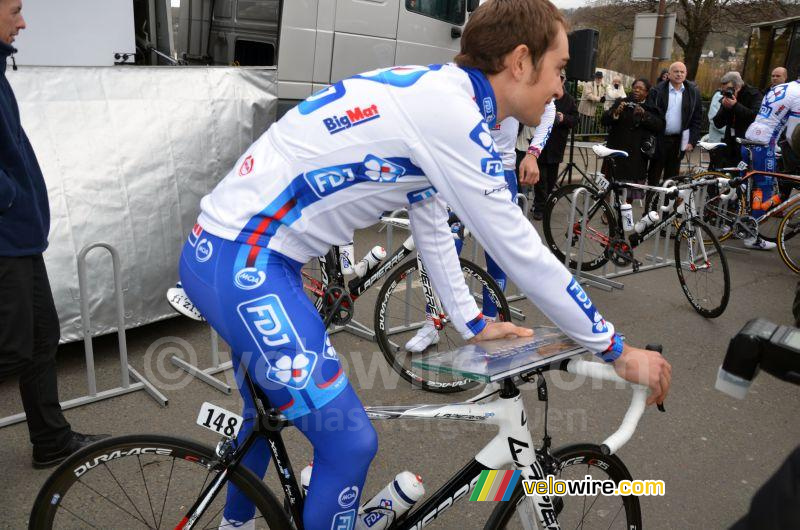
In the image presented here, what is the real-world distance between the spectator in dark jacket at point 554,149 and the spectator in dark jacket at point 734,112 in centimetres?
254

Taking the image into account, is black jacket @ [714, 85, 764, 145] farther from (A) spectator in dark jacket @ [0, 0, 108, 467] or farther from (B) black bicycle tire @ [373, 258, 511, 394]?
(A) spectator in dark jacket @ [0, 0, 108, 467]

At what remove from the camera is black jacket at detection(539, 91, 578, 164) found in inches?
379

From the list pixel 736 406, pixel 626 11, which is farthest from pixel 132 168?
pixel 626 11

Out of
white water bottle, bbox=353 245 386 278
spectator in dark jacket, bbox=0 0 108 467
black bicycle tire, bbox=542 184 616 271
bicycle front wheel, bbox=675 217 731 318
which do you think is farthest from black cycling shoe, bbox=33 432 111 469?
bicycle front wheel, bbox=675 217 731 318

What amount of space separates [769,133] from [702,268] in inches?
129

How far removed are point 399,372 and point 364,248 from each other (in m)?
3.17

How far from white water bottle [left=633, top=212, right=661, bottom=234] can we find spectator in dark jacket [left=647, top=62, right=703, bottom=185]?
9.96 feet

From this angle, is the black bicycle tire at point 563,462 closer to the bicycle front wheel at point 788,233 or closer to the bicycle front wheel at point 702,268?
the bicycle front wheel at point 702,268

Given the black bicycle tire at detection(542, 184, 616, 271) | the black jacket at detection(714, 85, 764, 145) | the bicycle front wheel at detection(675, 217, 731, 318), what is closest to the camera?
the bicycle front wheel at detection(675, 217, 731, 318)

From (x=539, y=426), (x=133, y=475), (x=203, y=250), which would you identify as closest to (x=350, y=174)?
(x=203, y=250)

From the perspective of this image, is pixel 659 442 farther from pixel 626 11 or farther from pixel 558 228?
pixel 626 11

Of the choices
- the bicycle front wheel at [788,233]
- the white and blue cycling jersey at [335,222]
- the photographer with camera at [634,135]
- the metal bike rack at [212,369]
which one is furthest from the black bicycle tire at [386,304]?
the photographer with camera at [634,135]

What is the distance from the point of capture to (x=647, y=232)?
7.18 m

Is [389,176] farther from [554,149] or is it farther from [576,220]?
[554,149]
